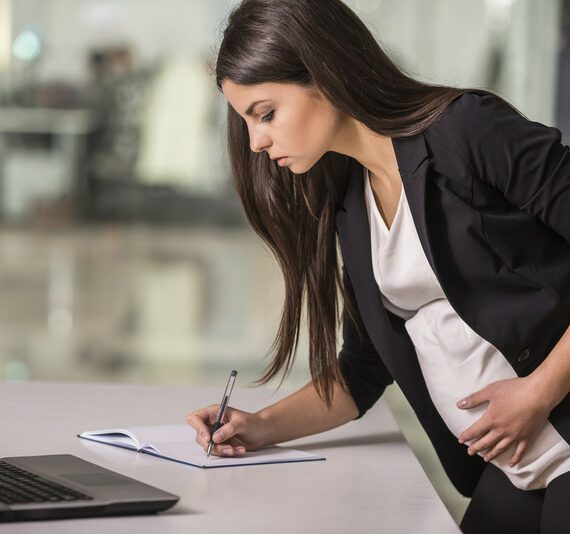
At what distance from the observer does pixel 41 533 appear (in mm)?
1060

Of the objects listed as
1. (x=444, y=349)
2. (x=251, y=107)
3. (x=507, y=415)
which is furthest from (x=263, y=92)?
(x=507, y=415)

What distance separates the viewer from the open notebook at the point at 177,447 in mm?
1439

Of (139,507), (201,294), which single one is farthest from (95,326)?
(139,507)

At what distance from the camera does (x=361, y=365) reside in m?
1.82

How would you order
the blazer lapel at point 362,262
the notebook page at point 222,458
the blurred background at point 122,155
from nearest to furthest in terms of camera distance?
the notebook page at point 222,458 → the blazer lapel at point 362,262 → the blurred background at point 122,155

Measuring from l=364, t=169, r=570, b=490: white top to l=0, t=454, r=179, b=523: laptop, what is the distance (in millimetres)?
540

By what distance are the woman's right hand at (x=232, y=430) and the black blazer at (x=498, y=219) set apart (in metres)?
0.33

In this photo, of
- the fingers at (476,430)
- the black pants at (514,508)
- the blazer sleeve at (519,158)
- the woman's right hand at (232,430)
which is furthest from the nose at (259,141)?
the black pants at (514,508)

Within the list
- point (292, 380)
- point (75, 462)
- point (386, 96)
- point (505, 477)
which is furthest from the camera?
point (292, 380)

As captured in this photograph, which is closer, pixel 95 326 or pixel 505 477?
pixel 505 477

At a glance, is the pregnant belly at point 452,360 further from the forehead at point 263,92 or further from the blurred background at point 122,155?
the blurred background at point 122,155

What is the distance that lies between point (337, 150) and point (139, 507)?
2.27 feet

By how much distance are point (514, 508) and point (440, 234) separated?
1.46 feet

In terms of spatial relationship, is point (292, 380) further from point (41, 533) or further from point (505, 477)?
point (41, 533)
